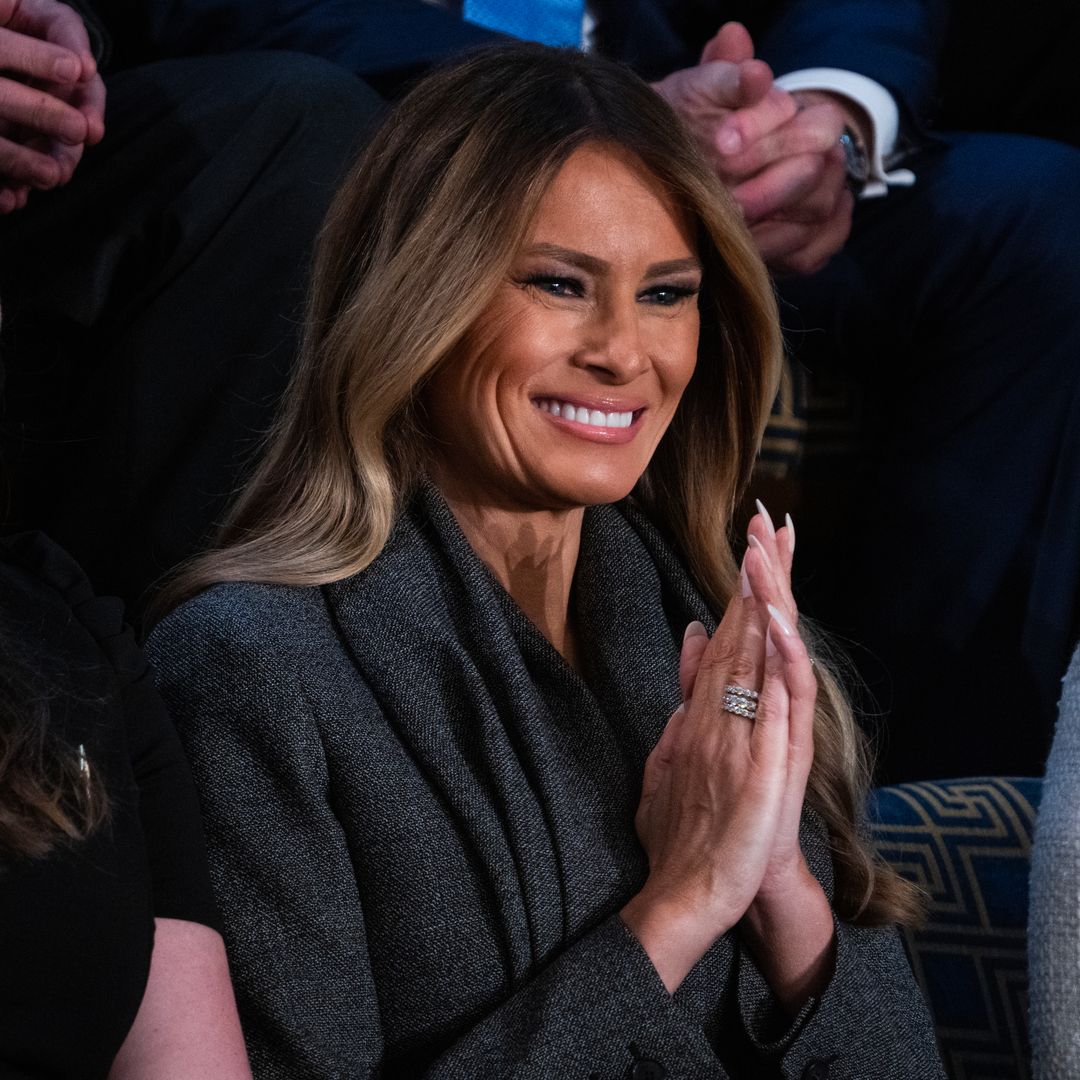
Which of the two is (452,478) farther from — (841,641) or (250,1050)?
(841,641)

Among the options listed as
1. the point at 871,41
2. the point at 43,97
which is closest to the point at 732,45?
the point at 871,41

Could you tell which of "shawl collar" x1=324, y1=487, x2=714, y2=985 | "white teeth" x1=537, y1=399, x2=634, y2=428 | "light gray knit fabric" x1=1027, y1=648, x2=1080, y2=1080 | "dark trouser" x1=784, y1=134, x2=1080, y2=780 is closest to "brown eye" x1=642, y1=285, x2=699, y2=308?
"white teeth" x1=537, y1=399, x2=634, y2=428

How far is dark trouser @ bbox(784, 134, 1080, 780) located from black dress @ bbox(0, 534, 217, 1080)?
0.91 m

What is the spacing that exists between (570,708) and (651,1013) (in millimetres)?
252

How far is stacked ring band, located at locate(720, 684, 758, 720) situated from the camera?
1132 mm

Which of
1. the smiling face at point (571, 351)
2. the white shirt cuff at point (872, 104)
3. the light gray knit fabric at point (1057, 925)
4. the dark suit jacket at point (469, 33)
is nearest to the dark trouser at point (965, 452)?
the white shirt cuff at point (872, 104)

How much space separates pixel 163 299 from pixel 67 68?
0.69 feet

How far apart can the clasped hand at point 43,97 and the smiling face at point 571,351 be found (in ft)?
1.35

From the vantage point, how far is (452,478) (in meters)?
1.31

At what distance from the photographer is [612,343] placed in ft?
4.10

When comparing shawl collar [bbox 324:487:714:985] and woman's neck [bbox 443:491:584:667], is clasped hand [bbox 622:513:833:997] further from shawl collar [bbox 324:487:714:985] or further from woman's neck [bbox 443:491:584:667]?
woman's neck [bbox 443:491:584:667]

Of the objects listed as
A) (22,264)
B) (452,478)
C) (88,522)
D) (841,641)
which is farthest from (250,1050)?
(841,641)

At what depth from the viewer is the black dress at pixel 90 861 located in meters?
0.84

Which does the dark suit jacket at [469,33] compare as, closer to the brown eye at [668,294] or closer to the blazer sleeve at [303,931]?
the brown eye at [668,294]
